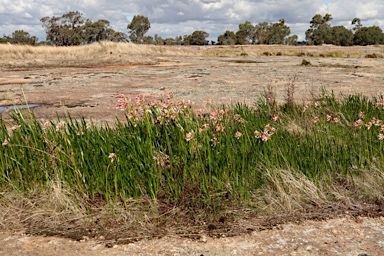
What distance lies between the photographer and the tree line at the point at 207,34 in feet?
220

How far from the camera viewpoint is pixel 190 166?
4320 millimetres

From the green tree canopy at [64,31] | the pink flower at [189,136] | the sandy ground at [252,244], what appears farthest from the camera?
the green tree canopy at [64,31]

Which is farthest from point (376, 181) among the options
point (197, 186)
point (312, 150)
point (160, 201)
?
point (160, 201)

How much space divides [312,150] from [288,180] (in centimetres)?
64

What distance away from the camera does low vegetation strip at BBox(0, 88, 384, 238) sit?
416 centimetres

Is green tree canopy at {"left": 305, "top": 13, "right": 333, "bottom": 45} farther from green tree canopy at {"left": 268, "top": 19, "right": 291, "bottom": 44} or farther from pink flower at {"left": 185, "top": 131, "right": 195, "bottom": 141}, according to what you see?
pink flower at {"left": 185, "top": 131, "right": 195, "bottom": 141}

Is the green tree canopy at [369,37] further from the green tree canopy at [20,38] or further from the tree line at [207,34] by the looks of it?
the green tree canopy at [20,38]

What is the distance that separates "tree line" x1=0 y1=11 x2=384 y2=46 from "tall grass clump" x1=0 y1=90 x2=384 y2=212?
6011 cm

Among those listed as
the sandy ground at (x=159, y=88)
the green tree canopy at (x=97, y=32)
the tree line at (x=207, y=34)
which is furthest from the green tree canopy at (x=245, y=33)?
the sandy ground at (x=159, y=88)

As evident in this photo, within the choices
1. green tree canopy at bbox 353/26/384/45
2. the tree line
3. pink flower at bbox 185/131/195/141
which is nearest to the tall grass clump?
pink flower at bbox 185/131/195/141

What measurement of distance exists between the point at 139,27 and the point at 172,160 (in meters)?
80.4

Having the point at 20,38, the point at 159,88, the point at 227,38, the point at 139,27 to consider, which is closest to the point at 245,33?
the point at 227,38

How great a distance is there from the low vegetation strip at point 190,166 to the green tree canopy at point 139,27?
256ft

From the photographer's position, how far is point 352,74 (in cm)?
1647
